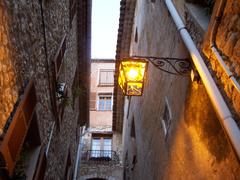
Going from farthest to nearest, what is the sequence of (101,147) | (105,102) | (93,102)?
(105,102) → (93,102) → (101,147)

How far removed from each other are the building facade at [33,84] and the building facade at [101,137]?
6663mm

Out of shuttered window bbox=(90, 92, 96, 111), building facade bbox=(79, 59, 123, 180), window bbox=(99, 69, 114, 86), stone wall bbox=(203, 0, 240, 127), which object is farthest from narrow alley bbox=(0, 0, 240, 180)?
window bbox=(99, 69, 114, 86)

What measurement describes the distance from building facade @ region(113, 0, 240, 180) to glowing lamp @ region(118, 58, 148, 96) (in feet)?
2.27

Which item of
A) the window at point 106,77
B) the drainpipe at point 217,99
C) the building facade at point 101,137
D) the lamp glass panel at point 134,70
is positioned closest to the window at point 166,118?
the lamp glass panel at point 134,70

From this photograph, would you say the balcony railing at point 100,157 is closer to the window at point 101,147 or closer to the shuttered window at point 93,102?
the window at point 101,147

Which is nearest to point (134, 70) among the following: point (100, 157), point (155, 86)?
point (155, 86)

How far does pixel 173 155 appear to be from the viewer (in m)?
5.55

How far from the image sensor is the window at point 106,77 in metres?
23.2

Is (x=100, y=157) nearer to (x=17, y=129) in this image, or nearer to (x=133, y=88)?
(x=133, y=88)

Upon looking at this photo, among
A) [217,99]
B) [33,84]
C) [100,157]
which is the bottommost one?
[217,99]

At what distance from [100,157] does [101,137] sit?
1939mm

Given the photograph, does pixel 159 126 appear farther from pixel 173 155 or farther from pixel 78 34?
pixel 78 34

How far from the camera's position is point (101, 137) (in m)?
19.0

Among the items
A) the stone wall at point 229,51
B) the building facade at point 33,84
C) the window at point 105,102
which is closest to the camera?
the stone wall at point 229,51
